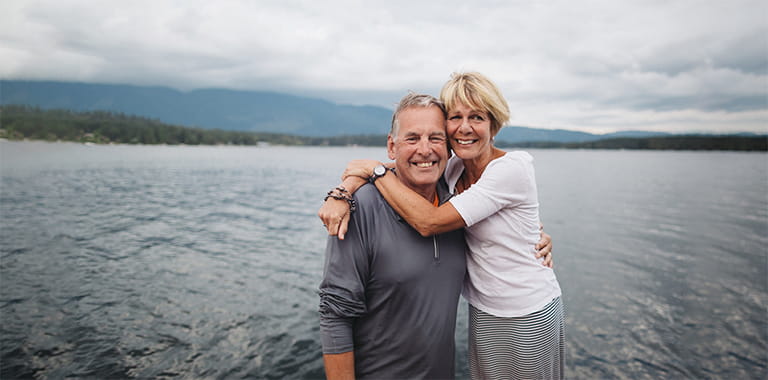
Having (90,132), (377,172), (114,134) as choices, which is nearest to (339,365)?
(377,172)

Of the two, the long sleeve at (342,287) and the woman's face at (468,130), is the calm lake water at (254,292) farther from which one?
the woman's face at (468,130)

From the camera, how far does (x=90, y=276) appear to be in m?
13.9

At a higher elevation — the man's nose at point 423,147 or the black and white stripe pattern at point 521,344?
the man's nose at point 423,147

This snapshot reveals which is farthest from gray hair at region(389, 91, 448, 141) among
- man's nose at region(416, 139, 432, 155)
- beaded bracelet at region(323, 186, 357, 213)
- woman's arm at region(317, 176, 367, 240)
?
woman's arm at region(317, 176, 367, 240)

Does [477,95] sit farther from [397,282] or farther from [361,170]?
[397,282]

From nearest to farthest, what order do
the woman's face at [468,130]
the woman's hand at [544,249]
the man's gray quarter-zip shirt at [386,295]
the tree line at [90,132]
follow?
the man's gray quarter-zip shirt at [386,295]
the woman's face at [468,130]
the woman's hand at [544,249]
the tree line at [90,132]

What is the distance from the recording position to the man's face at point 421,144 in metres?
3.28

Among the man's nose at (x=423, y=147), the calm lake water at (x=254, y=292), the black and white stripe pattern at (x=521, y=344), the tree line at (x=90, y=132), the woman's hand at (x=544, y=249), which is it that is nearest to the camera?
the man's nose at (x=423, y=147)

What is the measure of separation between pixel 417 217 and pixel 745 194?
2289 inches

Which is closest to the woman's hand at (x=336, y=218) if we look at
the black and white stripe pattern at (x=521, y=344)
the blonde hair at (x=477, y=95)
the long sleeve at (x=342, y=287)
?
the long sleeve at (x=342, y=287)

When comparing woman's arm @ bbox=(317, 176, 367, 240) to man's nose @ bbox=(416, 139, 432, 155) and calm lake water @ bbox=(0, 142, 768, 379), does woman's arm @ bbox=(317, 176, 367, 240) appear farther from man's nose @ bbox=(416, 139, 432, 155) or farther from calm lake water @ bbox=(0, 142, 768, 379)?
calm lake water @ bbox=(0, 142, 768, 379)

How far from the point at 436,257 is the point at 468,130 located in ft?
3.94

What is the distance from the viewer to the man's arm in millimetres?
3098

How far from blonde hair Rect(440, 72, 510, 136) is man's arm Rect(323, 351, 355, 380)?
2393mm
